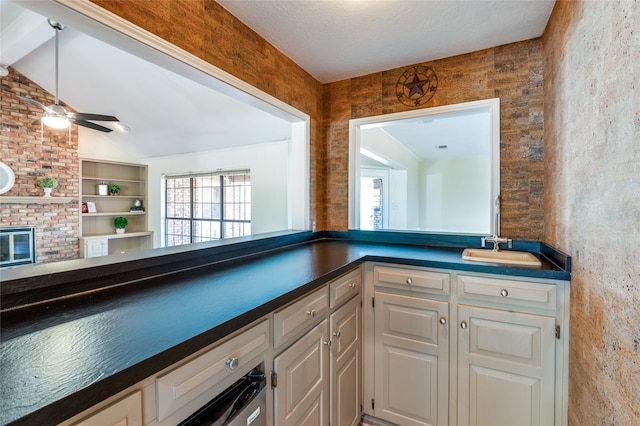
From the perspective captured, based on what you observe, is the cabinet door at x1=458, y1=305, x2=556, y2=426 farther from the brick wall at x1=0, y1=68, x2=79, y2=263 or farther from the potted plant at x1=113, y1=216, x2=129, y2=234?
the potted plant at x1=113, y1=216, x2=129, y2=234

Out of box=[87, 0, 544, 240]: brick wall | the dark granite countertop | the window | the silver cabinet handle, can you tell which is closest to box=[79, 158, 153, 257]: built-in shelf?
the window

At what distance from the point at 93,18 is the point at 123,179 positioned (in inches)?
241

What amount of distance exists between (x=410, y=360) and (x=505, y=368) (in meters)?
0.48

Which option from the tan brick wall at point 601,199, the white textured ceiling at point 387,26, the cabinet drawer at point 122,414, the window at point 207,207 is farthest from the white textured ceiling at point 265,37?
the cabinet drawer at point 122,414

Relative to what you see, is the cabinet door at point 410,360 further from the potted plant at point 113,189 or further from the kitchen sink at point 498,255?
the potted plant at point 113,189

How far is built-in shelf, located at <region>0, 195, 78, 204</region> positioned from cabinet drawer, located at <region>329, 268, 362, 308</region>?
17.7 feet

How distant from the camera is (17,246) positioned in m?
4.36

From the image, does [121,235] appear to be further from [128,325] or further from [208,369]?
[208,369]

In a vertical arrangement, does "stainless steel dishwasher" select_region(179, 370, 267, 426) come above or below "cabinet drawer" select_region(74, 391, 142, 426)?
below

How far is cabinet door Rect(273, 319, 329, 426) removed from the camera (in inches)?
40.7

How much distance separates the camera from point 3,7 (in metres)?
Result: 2.82

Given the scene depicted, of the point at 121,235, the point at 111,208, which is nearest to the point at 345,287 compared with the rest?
the point at 121,235

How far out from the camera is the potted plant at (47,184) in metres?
4.61

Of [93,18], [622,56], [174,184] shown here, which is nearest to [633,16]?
[622,56]
